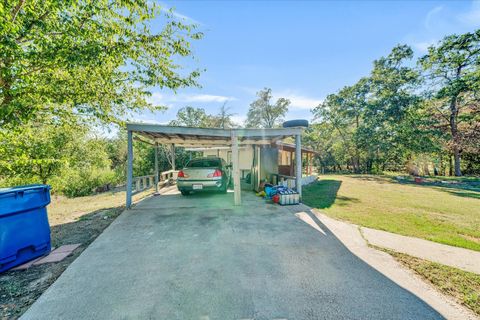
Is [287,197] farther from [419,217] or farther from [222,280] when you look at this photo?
[222,280]

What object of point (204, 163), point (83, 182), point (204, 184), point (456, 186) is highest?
point (204, 163)

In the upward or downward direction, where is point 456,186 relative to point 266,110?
downward

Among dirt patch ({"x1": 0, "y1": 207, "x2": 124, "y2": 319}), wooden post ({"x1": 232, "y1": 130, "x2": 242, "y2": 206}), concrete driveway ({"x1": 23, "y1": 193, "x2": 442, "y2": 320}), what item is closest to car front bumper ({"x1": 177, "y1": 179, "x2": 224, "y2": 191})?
wooden post ({"x1": 232, "y1": 130, "x2": 242, "y2": 206})

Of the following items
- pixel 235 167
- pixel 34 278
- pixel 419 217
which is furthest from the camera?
pixel 235 167

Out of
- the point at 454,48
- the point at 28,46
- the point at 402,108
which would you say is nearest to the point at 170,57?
the point at 28,46

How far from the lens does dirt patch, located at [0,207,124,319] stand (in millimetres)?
2219

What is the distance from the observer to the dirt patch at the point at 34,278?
222 cm

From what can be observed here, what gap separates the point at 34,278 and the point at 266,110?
3490 centimetres

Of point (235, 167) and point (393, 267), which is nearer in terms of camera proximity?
point (393, 267)

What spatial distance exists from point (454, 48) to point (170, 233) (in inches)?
1046

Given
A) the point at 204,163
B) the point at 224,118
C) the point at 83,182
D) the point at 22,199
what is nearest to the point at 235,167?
the point at 204,163

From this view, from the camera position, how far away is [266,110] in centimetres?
3488

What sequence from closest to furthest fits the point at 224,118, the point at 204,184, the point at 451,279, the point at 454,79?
1. the point at 451,279
2. the point at 204,184
3. the point at 454,79
4. the point at 224,118

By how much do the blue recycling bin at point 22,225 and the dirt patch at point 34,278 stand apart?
11.3 inches
